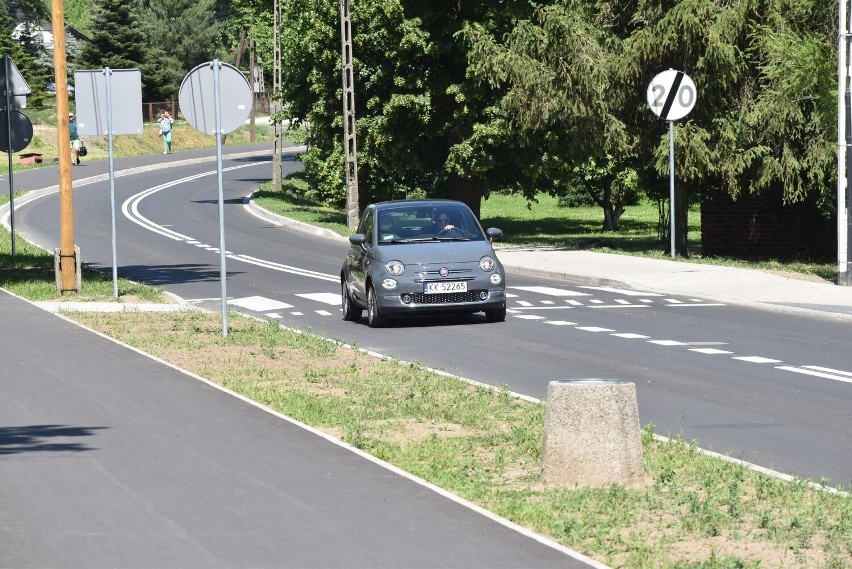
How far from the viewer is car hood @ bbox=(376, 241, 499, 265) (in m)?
19.6

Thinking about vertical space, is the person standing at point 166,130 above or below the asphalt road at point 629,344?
above

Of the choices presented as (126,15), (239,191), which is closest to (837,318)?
(239,191)

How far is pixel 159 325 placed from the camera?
19203mm

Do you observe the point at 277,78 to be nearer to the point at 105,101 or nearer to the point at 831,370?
the point at 105,101

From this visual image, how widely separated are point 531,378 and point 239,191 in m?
45.4

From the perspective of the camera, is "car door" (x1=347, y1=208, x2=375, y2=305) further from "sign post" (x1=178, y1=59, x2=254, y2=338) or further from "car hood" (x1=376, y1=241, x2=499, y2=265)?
"sign post" (x1=178, y1=59, x2=254, y2=338)

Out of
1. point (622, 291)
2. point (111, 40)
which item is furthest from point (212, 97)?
point (111, 40)

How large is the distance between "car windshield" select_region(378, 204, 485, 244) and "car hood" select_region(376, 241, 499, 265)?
20 cm

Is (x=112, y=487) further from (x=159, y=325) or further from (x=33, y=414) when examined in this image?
(x=159, y=325)

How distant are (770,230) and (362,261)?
1500cm

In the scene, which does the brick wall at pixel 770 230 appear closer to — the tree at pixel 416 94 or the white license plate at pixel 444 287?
the tree at pixel 416 94

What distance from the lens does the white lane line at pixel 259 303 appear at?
22.4 metres

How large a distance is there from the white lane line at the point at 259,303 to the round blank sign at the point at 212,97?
208 inches

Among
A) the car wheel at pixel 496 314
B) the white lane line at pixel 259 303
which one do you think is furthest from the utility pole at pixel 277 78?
the car wheel at pixel 496 314
